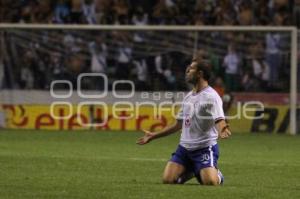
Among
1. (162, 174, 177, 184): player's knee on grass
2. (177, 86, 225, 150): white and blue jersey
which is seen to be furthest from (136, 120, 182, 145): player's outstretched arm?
(162, 174, 177, 184): player's knee on grass

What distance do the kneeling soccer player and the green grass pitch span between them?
0.23 m

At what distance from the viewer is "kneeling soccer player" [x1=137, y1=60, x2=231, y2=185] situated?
43.7 ft

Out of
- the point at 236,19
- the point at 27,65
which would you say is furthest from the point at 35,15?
the point at 236,19

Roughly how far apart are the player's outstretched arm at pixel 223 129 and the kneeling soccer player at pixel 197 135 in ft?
0.61

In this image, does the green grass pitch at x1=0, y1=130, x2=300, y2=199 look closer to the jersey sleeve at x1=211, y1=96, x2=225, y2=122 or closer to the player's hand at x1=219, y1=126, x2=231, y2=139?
the player's hand at x1=219, y1=126, x2=231, y2=139

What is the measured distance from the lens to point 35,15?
99.9 feet

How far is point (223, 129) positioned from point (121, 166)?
4201 millimetres

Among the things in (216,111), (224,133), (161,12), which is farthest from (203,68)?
(161,12)

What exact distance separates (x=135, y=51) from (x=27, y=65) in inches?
114

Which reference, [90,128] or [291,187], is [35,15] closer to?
[90,128]

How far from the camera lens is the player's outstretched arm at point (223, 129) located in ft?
40.8

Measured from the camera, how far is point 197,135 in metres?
13.6

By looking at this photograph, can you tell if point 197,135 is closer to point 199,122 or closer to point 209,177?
point 199,122

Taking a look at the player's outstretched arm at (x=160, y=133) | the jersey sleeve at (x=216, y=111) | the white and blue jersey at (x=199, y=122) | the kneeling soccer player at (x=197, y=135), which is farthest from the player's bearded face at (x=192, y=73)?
the player's outstretched arm at (x=160, y=133)
